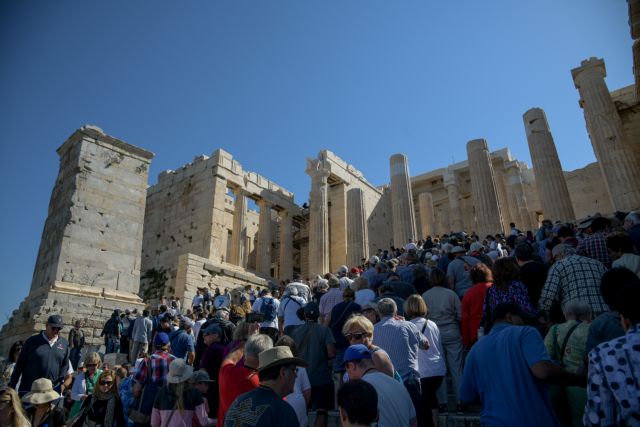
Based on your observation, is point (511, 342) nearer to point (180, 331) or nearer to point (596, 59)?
point (180, 331)

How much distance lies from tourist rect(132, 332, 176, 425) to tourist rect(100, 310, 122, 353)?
7475 mm

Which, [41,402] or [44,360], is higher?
[44,360]

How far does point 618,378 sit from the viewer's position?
2.25m

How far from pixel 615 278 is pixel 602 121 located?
16185mm

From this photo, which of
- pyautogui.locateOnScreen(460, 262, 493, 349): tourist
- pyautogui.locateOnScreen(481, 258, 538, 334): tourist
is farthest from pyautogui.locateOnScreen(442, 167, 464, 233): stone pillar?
pyautogui.locateOnScreen(481, 258, 538, 334): tourist

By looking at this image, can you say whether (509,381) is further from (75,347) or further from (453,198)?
(453,198)

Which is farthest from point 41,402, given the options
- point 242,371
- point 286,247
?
point 286,247

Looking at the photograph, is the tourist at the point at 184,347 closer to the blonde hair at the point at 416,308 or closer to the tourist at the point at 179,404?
the tourist at the point at 179,404

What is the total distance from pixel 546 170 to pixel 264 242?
698 inches

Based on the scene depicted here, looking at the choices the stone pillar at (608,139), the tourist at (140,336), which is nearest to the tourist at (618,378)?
the tourist at (140,336)

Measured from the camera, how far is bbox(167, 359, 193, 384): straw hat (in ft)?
14.6

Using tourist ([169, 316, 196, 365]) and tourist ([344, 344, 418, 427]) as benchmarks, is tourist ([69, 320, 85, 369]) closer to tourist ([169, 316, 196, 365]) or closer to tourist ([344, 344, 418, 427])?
tourist ([169, 316, 196, 365])

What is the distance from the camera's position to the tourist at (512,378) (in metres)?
2.81

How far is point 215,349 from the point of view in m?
5.51
